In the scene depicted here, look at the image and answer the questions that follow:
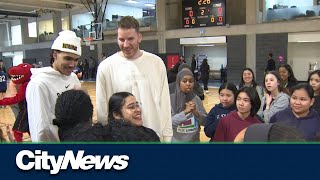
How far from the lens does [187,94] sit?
355cm

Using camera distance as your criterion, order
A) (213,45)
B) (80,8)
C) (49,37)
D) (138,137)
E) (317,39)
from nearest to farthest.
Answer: (138,137) < (317,39) < (213,45) < (80,8) < (49,37)

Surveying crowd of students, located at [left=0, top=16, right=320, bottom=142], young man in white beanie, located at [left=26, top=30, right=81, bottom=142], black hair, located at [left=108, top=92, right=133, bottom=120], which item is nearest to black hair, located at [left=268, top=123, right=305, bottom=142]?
crowd of students, located at [left=0, top=16, right=320, bottom=142]

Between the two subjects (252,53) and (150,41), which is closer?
(252,53)

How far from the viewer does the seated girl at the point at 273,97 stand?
3.67 metres

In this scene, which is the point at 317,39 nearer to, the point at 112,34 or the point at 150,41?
the point at 150,41

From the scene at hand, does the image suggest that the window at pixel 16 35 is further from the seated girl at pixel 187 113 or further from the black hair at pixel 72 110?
the black hair at pixel 72 110

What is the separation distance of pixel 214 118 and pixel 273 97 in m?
1.10

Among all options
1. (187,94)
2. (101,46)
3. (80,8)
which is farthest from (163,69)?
(80,8)

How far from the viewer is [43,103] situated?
6.83ft

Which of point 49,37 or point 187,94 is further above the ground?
point 49,37

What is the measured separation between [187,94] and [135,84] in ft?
4.02

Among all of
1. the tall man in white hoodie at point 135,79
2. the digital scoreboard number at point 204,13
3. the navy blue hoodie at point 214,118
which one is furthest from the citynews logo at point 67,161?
the digital scoreboard number at point 204,13

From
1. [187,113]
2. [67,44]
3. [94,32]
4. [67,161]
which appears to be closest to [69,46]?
[67,44]

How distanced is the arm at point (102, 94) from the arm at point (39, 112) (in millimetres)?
363
